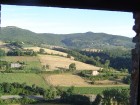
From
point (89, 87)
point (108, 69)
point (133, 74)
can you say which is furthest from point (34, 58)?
point (133, 74)

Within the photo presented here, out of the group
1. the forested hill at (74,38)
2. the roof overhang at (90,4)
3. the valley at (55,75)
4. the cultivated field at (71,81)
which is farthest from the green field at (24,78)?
the forested hill at (74,38)

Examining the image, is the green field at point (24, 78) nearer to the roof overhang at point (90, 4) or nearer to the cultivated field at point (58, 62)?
the cultivated field at point (58, 62)

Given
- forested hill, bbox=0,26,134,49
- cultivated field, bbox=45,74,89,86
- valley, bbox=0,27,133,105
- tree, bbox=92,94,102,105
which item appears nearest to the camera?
tree, bbox=92,94,102,105

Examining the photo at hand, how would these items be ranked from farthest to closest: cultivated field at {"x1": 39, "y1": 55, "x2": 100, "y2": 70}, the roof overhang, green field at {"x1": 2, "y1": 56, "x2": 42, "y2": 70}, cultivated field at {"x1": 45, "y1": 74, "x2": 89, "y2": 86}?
green field at {"x1": 2, "y1": 56, "x2": 42, "y2": 70}
cultivated field at {"x1": 39, "y1": 55, "x2": 100, "y2": 70}
cultivated field at {"x1": 45, "y1": 74, "x2": 89, "y2": 86}
the roof overhang

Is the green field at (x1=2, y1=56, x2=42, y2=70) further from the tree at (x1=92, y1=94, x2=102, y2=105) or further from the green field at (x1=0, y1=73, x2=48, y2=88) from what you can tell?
the tree at (x1=92, y1=94, x2=102, y2=105)

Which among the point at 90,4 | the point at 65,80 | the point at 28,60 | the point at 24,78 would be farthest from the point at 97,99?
the point at 90,4

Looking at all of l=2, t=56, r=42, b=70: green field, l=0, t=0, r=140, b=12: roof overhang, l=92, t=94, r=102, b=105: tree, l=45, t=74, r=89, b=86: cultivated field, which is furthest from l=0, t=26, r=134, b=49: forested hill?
l=0, t=0, r=140, b=12: roof overhang
